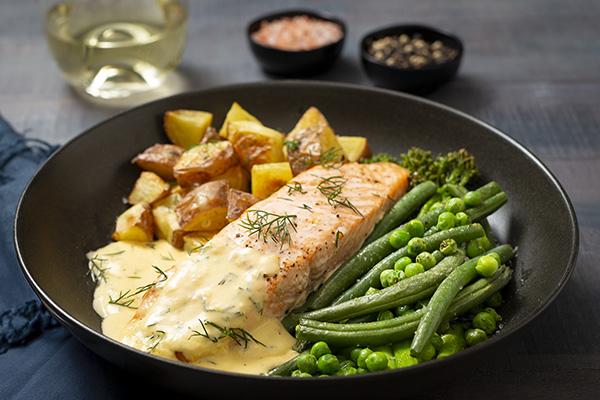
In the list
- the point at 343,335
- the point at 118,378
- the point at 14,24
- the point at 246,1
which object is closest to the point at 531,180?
the point at 343,335

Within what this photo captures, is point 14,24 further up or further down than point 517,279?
further up

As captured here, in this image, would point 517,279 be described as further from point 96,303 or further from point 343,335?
point 96,303

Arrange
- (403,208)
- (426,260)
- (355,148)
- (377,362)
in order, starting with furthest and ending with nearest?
1. (355,148)
2. (403,208)
3. (426,260)
4. (377,362)

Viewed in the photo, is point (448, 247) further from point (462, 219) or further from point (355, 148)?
point (355, 148)

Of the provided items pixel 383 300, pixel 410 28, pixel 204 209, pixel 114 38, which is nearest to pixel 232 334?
pixel 383 300

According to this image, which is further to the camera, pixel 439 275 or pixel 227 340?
pixel 439 275

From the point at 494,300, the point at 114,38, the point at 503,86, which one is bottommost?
the point at 503,86

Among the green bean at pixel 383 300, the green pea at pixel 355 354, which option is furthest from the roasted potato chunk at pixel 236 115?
the green pea at pixel 355 354
